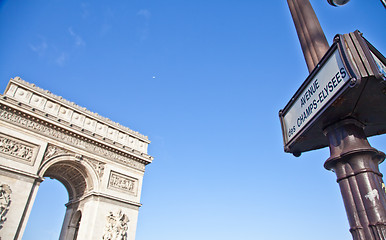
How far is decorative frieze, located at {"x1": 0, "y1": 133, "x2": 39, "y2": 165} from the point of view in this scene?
1331cm

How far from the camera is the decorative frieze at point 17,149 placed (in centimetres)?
1331

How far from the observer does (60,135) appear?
1561 centimetres

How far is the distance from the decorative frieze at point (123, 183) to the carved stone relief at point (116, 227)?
1630 mm

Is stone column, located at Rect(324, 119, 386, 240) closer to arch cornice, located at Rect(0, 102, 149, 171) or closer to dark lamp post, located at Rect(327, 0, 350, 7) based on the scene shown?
dark lamp post, located at Rect(327, 0, 350, 7)

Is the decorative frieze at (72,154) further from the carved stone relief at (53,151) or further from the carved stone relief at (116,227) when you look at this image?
the carved stone relief at (116,227)

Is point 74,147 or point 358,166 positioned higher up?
point 74,147

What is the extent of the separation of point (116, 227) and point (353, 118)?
1576cm

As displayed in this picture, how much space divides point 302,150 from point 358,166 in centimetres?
88

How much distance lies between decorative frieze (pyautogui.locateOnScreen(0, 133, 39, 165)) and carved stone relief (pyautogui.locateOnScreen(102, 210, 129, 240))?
554 centimetres

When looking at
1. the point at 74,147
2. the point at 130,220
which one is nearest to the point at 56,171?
the point at 74,147

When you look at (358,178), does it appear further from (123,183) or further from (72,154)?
(123,183)

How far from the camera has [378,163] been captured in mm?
2172

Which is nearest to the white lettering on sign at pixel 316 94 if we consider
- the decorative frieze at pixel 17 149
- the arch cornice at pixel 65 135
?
the decorative frieze at pixel 17 149

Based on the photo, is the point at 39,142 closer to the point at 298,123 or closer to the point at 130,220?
the point at 130,220
